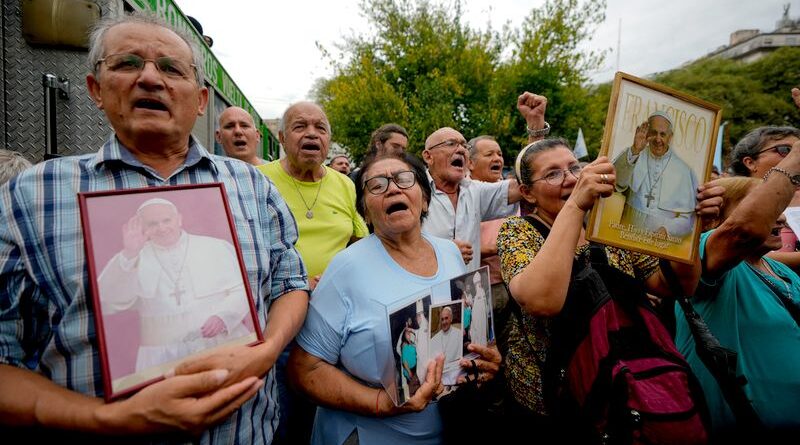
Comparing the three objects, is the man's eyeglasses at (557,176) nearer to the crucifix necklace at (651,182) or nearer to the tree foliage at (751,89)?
the crucifix necklace at (651,182)

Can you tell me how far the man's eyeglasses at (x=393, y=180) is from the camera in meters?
1.88

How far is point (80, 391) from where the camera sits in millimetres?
1058

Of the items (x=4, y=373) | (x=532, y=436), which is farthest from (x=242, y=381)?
(x=532, y=436)

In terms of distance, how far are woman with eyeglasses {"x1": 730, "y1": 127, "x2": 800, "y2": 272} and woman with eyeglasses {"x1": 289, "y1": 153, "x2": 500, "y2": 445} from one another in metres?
2.58

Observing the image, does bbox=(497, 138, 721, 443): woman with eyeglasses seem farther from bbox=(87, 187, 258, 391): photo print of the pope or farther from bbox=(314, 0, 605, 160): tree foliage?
bbox=(314, 0, 605, 160): tree foliage

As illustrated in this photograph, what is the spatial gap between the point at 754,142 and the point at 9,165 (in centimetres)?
432

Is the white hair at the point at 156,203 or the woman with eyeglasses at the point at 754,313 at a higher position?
the white hair at the point at 156,203

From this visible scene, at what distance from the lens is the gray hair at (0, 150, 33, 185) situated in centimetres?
164

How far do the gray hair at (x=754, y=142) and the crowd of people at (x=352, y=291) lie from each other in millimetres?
694

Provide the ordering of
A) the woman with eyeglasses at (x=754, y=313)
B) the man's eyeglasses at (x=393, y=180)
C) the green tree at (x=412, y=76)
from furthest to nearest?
1. the green tree at (x=412, y=76)
2. the man's eyeglasses at (x=393, y=180)
3. the woman with eyeglasses at (x=754, y=313)

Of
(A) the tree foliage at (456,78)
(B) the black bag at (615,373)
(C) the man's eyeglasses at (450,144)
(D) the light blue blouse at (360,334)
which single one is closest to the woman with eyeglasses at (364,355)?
(D) the light blue blouse at (360,334)

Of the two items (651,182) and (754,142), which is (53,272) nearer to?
(651,182)

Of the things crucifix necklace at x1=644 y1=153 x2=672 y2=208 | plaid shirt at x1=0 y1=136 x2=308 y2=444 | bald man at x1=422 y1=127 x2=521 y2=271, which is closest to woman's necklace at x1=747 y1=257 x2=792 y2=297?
crucifix necklace at x1=644 y1=153 x2=672 y2=208

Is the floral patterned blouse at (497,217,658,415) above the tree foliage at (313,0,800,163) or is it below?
below
